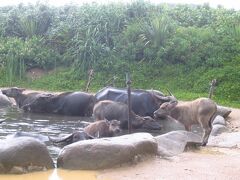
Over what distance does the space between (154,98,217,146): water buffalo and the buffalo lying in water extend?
3.57 m

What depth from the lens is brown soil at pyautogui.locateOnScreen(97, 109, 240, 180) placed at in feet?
27.5

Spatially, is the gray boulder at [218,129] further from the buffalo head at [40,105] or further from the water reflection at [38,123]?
the buffalo head at [40,105]

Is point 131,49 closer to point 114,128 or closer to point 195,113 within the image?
point 195,113

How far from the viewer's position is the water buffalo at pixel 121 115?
13719 millimetres

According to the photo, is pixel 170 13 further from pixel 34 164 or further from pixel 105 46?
pixel 34 164

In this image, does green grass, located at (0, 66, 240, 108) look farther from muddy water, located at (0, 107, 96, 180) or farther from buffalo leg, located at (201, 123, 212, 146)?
buffalo leg, located at (201, 123, 212, 146)

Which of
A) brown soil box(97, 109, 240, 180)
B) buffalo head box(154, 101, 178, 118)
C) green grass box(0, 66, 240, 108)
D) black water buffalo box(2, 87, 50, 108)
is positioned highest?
buffalo head box(154, 101, 178, 118)

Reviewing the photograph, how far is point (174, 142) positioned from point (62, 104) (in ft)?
22.8

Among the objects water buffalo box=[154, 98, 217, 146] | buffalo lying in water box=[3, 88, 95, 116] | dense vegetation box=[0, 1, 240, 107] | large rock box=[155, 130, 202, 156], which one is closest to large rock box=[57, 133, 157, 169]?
large rock box=[155, 130, 202, 156]

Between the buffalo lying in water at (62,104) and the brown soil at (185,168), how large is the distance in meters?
6.79

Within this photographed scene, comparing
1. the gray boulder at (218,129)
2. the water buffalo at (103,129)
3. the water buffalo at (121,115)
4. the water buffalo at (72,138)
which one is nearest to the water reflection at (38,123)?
the water buffalo at (72,138)

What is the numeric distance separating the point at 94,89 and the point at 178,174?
48.2 feet

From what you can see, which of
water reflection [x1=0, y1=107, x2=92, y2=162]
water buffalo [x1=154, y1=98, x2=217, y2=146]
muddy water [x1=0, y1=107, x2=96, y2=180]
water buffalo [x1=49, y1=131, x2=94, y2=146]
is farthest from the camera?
water reflection [x1=0, y1=107, x2=92, y2=162]

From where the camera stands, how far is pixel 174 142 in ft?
35.2
